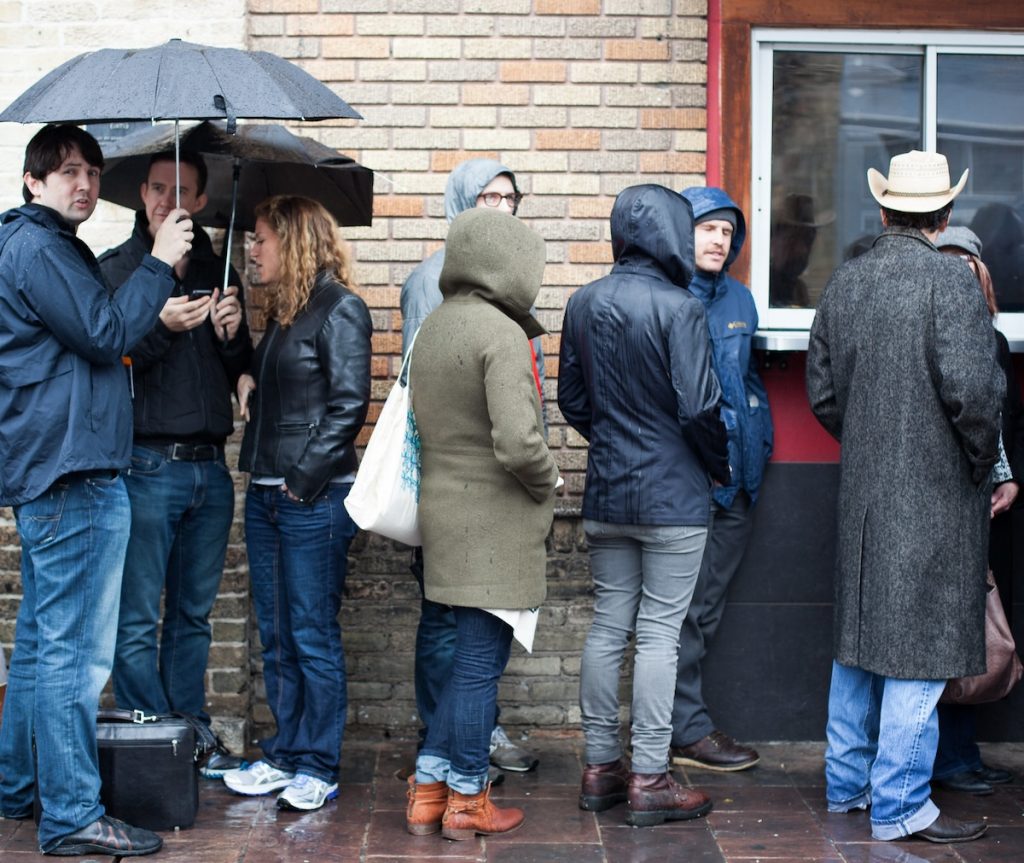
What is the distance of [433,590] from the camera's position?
446cm

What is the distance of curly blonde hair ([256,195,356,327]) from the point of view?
4773 millimetres

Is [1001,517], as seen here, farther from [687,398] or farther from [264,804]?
[264,804]

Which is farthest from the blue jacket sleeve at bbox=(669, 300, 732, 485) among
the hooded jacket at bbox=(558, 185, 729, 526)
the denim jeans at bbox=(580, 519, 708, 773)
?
the denim jeans at bbox=(580, 519, 708, 773)

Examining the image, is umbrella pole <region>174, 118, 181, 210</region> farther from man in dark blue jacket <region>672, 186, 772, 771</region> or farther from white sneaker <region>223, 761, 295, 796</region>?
white sneaker <region>223, 761, 295, 796</region>

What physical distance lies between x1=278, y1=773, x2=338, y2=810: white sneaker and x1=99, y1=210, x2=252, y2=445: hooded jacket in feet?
3.84

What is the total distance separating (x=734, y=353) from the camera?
5.30 meters

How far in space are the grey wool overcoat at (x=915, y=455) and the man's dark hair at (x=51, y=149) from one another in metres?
2.38

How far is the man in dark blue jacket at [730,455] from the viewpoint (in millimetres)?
5242

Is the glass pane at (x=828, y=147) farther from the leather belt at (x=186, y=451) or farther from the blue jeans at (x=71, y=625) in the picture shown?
the blue jeans at (x=71, y=625)

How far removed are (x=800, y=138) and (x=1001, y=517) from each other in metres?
1.67

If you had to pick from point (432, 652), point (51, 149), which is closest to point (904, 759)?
point (432, 652)

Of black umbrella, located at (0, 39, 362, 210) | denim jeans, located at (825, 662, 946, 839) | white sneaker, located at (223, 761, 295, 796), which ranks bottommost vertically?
white sneaker, located at (223, 761, 295, 796)

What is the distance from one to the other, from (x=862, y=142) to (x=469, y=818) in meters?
3.03

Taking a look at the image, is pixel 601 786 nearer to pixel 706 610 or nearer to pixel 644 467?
pixel 706 610
